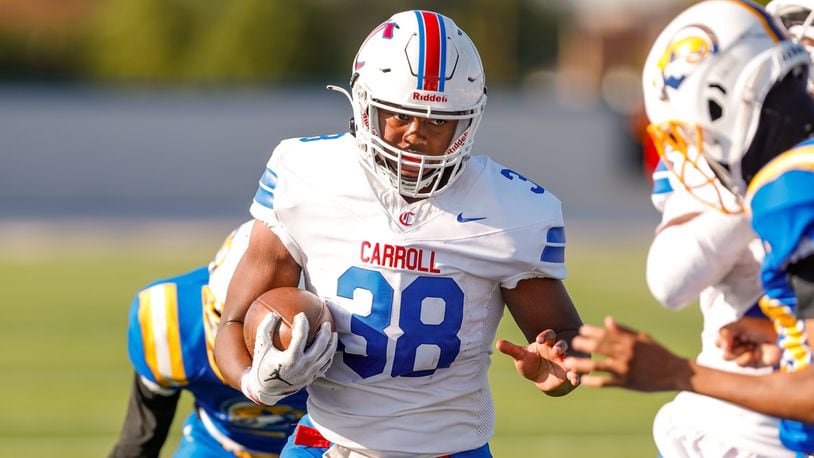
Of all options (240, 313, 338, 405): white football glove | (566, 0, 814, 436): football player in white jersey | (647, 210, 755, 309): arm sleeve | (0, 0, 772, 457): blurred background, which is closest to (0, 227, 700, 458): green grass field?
(0, 0, 772, 457): blurred background

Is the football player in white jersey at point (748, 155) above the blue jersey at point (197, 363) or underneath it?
above

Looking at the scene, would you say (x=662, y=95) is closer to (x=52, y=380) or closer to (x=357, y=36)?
(x=52, y=380)

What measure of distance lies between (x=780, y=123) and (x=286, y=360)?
1.31m

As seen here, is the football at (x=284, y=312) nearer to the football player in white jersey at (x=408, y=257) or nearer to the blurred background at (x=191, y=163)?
the football player in white jersey at (x=408, y=257)

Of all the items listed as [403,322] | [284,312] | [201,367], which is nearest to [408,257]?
[403,322]

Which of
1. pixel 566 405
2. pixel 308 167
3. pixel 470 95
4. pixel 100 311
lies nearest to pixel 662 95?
pixel 470 95

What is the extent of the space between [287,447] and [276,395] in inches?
13.9

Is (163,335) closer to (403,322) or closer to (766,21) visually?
(403,322)

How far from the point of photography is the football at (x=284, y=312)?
3471mm

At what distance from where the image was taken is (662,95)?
3137 millimetres

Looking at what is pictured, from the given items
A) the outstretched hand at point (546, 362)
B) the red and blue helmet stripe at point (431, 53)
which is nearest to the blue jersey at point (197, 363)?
the outstretched hand at point (546, 362)

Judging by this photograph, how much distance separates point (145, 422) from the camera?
493 centimetres

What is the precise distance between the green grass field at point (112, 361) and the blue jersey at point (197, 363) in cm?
205

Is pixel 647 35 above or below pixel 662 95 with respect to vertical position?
below
